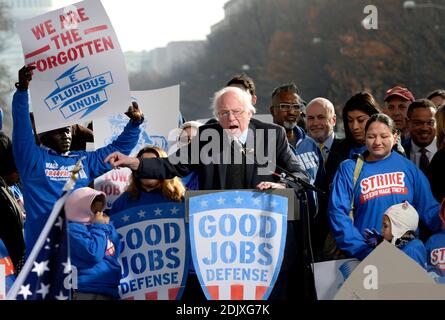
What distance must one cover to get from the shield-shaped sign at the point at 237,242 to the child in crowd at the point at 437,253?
3.68 ft

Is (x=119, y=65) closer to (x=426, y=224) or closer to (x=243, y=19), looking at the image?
(x=426, y=224)

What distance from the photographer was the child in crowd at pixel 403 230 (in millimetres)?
8359

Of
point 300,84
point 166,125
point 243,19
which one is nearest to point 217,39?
point 243,19

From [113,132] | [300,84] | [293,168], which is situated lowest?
[293,168]

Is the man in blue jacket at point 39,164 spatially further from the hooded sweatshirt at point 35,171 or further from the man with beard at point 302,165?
the man with beard at point 302,165

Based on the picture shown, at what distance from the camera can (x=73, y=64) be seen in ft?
28.2

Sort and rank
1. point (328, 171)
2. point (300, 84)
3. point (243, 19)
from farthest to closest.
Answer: point (243, 19) < point (300, 84) < point (328, 171)

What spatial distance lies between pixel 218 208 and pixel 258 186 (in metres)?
0.30

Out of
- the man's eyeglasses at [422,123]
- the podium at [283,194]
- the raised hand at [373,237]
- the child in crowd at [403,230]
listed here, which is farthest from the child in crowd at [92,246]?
the man's eyeglasses at [422,123]

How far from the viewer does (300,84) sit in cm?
7000

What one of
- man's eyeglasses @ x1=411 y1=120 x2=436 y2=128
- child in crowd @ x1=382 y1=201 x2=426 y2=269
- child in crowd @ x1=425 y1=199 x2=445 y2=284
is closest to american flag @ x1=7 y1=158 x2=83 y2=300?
child in crowd @ x1=382 y1=201 x2=426 y2=269

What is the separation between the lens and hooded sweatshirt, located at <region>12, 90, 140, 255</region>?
28.1ft

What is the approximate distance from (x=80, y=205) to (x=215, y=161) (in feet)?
3.22

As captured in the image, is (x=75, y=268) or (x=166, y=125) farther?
(x=166, y=125)
